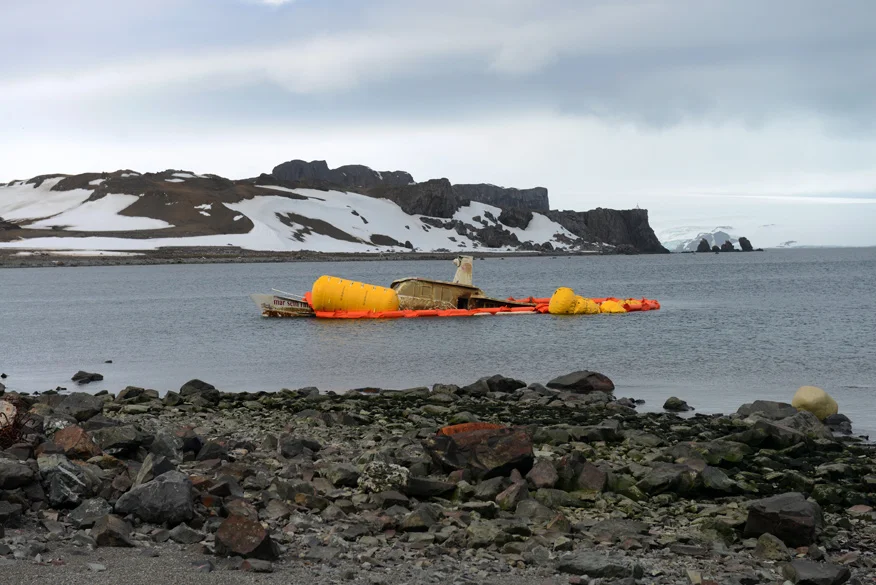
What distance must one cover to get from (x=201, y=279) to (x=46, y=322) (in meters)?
54.2

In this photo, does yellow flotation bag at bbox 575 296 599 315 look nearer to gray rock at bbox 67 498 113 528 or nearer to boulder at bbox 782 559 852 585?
boulder at bbox 782 559 852 585

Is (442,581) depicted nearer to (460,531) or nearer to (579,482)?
(460,531)

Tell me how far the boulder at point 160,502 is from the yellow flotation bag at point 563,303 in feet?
133

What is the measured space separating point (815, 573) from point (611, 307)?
141 feet

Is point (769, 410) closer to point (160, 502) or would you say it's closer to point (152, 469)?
point (152, 469)

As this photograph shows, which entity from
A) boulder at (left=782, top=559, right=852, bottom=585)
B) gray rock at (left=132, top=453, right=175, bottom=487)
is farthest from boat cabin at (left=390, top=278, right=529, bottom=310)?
boulder at (left=782, top=559, right=852, bottom=585)

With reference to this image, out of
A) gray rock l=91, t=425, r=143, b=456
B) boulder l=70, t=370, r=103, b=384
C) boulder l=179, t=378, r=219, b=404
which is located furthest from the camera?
boulder l=70, t=370, r=103, b=384

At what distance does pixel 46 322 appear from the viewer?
49.5m

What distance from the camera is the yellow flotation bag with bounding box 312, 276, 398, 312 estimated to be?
4719 centimetres

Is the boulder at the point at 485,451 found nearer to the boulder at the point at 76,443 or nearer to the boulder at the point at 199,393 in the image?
the boulder at the point at 76,443

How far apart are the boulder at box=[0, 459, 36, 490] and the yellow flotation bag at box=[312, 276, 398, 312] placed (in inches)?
1477

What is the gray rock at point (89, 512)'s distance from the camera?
8.86 metres

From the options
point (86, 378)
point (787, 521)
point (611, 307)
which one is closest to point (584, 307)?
point (611, 307)

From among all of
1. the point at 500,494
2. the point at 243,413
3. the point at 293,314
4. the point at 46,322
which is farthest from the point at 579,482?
the point at 46,322
